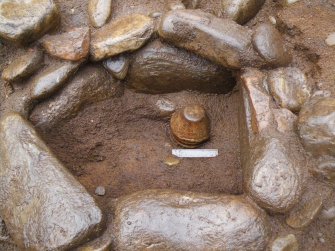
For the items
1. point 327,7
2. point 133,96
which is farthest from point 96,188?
point 327,7

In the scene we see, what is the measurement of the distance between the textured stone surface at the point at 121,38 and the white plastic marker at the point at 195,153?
0.70 meters

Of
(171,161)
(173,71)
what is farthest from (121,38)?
(171,161)

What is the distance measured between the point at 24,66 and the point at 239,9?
1322 mm

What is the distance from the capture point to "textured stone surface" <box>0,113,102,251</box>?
2170 mm

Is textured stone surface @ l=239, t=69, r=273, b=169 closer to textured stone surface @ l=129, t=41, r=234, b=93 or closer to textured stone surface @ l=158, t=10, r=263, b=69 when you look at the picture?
textured stone surface @ l=158, t=10, r=263, b=69

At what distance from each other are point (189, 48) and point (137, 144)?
69 centimetres

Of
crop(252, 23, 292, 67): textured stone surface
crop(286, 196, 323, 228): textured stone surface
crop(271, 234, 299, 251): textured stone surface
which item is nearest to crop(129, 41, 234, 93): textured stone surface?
crop(252, 23, 292, 67): textured stone surface

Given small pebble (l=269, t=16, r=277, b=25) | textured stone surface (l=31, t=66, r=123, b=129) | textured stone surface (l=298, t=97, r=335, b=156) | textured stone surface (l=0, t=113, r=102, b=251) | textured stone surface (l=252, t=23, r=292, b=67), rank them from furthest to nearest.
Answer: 1. small pebble (l=269, t=16, r=277, b=25)
2. textured stone surface (l=31, t=66, r=123, b=129)
3. textured stone surface (l=252, t=23, r=292, b=67)
4. textured stone surface (l=298, t=97, r=335, b=156)
5. textured stone surface (l=0, t=113, r=102, b=251)

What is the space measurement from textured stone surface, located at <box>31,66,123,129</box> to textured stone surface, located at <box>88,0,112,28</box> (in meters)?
0.29

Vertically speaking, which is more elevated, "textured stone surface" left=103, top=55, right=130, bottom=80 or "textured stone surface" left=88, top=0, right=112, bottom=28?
"textured stone surface" left=88, top=0, right=112, bottom=28

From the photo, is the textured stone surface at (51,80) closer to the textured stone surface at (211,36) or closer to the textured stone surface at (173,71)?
the textured stone surface at (173,71)

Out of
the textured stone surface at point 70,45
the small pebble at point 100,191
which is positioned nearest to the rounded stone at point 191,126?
the small pebble at point 100,191

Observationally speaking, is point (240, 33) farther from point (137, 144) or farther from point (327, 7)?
point (137, 144)

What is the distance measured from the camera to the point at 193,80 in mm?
2891
